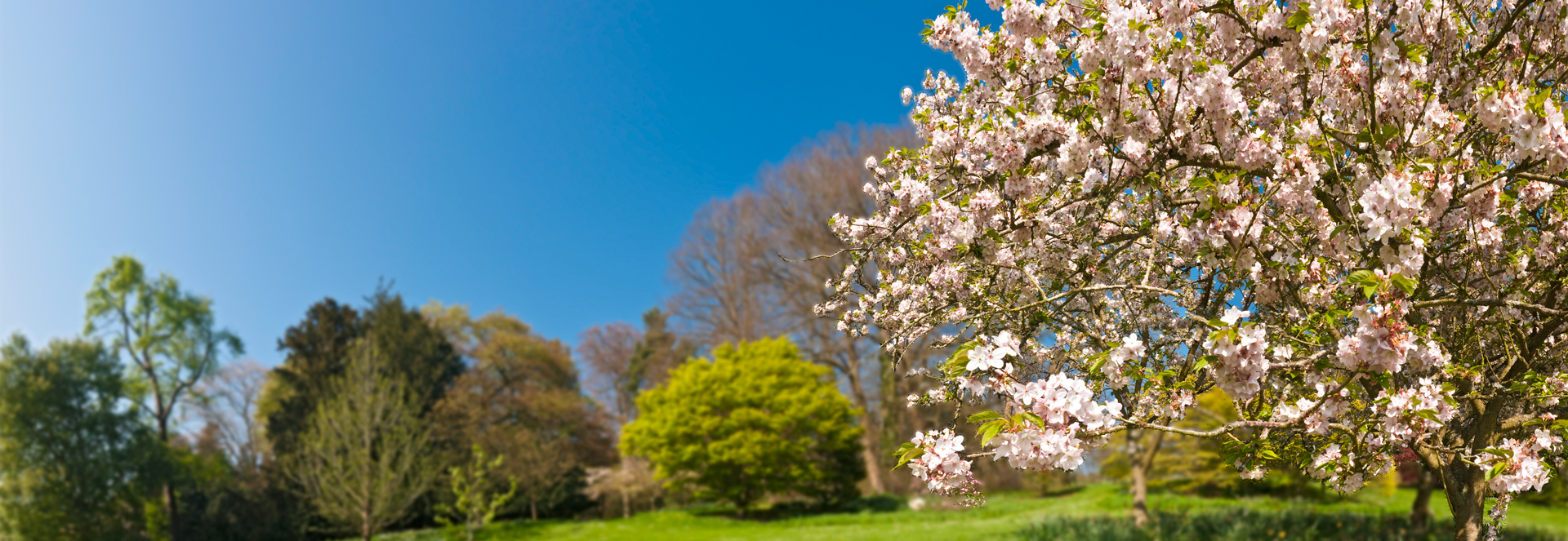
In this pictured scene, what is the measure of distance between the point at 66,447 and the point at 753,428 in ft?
62.3

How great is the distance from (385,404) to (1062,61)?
17.0 meters

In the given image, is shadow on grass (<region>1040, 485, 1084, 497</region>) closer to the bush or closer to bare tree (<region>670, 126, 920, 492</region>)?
bare tree (<region>670, 126, 920, 492</region>)

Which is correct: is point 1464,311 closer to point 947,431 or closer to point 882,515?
point 947,431

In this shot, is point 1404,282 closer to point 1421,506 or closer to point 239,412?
point 1421,506

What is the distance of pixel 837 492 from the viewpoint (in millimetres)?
22188

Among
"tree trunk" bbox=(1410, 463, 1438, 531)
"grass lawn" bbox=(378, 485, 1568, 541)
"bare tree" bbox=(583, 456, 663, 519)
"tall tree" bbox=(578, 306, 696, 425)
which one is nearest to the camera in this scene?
"tree trunk" bbox=(1410, 463, 1438, 531)

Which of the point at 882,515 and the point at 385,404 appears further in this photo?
the point at 882,515

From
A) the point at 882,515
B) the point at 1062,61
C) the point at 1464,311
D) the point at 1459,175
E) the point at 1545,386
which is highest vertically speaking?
the point at 1062,61

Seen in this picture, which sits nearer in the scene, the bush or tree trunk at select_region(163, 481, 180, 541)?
the bush

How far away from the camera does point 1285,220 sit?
9.24 ft

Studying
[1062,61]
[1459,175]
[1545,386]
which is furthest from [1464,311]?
[1062,61]

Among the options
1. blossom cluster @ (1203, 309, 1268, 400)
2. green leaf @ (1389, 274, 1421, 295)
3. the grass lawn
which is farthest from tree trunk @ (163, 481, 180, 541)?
green leaf @ (1389, 274, 1421, 295)

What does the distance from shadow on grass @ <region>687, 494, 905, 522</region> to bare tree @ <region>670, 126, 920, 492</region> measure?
1.41 m

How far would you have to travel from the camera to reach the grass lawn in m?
15.1
